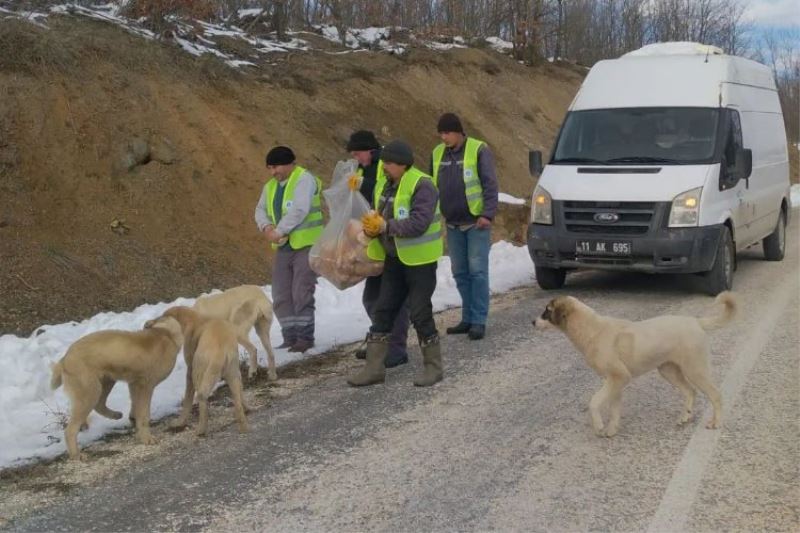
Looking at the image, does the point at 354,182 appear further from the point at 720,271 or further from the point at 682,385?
the point at 720,271

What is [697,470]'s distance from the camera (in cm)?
480

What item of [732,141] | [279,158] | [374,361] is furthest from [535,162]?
[374,361]

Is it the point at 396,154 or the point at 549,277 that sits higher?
the point at 396,154

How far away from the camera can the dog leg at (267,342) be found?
692 cm

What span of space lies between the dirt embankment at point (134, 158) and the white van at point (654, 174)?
13.5 ft

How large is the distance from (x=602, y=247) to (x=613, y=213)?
16.5 inches

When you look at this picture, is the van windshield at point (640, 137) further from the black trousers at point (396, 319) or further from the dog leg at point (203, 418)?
the dog leg at point (203, 418)

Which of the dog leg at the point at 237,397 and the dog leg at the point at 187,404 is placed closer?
the dog leg at the point at 237,397

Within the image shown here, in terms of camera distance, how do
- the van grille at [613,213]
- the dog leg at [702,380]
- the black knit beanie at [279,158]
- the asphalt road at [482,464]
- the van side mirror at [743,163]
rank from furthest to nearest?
the van side mirror at [743,163] < the van grille at [613,213] < the black knit beanie at [279,158] < the dog leg at [702,380] < the asphalt road at [482,464]

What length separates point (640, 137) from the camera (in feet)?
34.6

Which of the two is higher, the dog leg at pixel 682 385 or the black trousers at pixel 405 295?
the black trousers at pixel 405 295

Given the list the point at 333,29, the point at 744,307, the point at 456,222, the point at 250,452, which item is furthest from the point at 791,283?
the point at 333,29

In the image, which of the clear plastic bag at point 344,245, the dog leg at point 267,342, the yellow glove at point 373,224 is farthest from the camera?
the dog leg at point 267,342

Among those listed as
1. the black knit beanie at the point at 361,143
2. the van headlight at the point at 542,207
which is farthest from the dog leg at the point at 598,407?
the van headlight at the point at 542,207
